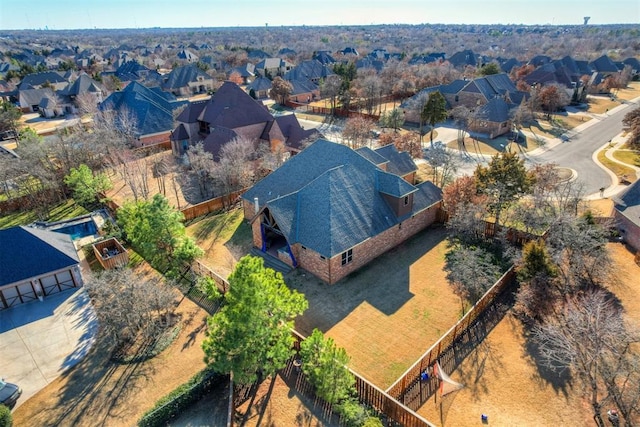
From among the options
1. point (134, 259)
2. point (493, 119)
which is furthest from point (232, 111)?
point (493, 119)

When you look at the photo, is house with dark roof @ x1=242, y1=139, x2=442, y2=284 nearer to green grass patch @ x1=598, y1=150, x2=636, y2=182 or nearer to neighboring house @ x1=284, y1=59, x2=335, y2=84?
green grass patch @ x1=598, y1=150, x2=636, y2=182

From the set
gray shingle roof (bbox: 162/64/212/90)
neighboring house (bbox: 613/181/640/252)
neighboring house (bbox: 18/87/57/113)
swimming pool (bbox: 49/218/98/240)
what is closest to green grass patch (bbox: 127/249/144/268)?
swimming pool (bbox: 49/218/98/240)

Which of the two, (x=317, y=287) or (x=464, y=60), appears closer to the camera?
(x=317, y=287)

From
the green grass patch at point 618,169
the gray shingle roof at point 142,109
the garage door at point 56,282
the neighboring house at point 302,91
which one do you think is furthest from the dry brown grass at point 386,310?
the neighboring house at point 302,91

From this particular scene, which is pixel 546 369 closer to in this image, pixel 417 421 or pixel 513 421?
pixel 513 421

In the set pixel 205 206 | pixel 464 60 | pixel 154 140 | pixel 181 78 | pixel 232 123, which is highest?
pixel 464 60

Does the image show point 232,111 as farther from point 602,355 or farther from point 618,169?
point 618,169
